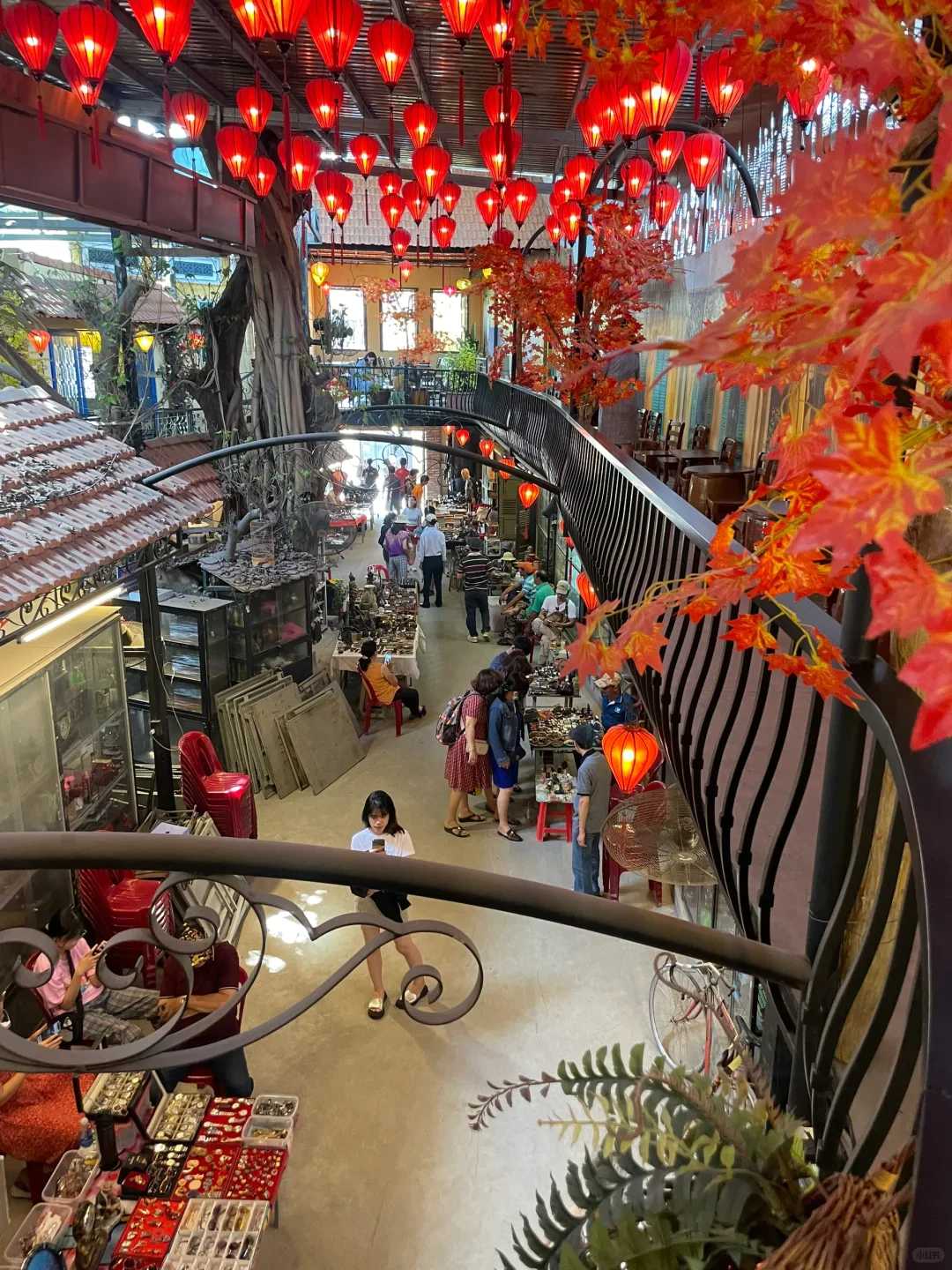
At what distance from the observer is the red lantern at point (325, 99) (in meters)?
8.03

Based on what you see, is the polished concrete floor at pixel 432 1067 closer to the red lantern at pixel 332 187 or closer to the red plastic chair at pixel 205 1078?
the red plastic chair at pixel 205 1078

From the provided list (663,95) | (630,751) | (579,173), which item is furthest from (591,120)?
(630,751)

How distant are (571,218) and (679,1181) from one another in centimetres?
1043

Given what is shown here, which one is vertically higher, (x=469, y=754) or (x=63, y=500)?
(x=63, y=500)

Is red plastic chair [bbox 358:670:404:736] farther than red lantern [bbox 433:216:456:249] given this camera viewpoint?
No

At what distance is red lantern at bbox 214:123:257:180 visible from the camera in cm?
913

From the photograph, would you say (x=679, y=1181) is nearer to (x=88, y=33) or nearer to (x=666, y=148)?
(x=88, y=33)

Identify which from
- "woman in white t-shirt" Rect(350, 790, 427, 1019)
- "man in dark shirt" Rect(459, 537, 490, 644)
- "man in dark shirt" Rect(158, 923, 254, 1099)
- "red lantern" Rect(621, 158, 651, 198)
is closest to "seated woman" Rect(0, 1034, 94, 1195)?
"man in dark shirt" Rect(158, 923, 254, 1099)

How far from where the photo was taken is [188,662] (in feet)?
32.4

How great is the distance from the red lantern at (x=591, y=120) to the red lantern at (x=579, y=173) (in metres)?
1.84

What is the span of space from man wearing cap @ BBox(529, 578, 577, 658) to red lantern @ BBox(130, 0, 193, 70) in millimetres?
7702

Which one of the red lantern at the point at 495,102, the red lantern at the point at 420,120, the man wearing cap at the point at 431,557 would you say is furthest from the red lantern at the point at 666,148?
the man wearing cap at the point at 431,557

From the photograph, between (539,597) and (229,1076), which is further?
(539,597)

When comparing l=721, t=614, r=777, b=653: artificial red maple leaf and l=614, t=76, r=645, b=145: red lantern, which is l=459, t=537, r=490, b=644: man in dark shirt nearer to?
l=614, t=76, r=645, b=145: red lantern
